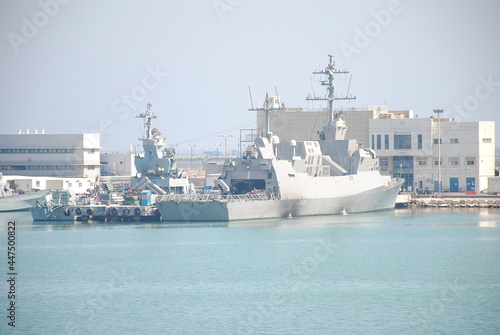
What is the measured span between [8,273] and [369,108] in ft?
140

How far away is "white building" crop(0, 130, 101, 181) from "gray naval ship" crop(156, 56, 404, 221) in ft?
65.6

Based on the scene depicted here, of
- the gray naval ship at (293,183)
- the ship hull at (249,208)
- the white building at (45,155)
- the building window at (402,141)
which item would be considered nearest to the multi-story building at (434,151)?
the building window at (402,141)

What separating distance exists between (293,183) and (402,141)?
18.5 metres

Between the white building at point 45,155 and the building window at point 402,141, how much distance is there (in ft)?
73.6

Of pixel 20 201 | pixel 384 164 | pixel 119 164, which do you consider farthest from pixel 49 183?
pixel 384 164

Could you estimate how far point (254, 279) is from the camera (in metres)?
27.0

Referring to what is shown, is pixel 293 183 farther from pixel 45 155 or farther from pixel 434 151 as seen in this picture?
pixel 45 155

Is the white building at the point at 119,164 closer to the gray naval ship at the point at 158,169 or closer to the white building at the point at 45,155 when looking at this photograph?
the white building at the point at 45,155

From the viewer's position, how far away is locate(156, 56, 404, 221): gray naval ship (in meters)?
41.9

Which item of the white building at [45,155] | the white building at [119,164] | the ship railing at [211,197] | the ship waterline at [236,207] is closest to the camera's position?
the ship waterline at [236,207]

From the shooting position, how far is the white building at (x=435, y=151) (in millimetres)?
58906

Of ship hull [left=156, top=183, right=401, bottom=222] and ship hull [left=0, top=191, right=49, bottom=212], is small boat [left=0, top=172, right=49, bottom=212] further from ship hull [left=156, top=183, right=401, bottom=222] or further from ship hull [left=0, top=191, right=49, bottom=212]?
ship hull [left=156, top=183, right=401, bottom=222]

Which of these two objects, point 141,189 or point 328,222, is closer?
point 328,222

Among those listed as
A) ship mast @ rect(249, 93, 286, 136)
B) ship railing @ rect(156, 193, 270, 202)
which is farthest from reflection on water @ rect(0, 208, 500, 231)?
ship mast @ rect(249, 93, 286, 136)
